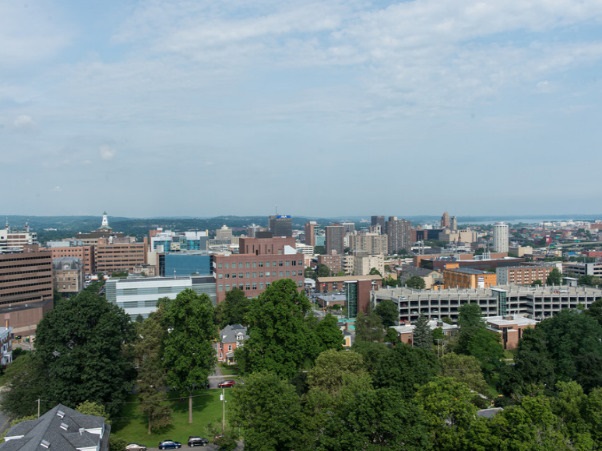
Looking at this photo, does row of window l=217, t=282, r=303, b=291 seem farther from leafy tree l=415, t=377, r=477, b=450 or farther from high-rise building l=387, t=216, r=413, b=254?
high-rise building l=387, t=216, r=413, b=254

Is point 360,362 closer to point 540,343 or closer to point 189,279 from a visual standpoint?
point 540,343

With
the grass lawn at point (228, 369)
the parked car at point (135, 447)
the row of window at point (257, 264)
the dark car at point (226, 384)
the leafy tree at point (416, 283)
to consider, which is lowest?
the grass lawn at point (228, 369)

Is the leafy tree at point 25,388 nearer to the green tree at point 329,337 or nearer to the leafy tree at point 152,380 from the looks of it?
the leafy tree at point 152,380

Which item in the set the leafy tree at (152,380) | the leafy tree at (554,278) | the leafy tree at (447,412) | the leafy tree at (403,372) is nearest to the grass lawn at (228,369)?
the leafy tree at (152,380)

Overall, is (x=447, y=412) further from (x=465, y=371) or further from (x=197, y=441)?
(x=197, y=441)

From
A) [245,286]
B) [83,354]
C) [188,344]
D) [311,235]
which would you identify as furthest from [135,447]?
[311,235]

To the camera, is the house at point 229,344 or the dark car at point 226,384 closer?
the dark car at point 226,384

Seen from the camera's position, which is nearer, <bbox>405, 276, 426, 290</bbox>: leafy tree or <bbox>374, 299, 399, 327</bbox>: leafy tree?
<bbox>374, 299, 399, 327</bbox>: leafy tree

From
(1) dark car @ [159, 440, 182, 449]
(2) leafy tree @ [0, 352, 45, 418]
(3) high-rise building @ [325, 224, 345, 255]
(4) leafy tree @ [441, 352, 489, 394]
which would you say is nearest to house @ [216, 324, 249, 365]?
(1) dark car @ [159, 440, 182, 449]
